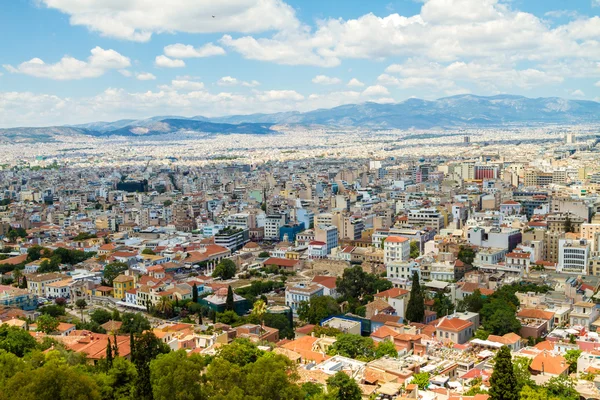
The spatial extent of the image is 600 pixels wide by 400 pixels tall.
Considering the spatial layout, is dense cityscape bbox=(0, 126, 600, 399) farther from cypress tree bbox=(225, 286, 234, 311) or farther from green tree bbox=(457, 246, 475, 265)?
cypress tree bbox=(225, 286, 234, 311)

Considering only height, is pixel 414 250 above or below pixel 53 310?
A: above

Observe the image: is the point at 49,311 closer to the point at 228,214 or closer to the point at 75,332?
the point at 75,332

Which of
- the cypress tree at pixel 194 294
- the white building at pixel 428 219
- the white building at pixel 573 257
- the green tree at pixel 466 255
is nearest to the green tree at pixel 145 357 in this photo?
the cypress tree at pixel 194 294

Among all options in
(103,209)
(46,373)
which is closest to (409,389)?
(46,373)

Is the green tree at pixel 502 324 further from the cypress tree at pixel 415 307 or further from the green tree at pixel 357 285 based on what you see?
the green tree at pixel 357 285

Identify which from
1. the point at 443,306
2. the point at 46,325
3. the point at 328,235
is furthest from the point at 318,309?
the point at 328,235

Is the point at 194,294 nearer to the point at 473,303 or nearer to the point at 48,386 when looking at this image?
the point at 473,303

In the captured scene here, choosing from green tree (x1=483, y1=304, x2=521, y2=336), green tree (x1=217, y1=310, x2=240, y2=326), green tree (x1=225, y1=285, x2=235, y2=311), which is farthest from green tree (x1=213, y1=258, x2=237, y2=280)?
green tree (x1=483, y1=304, x2=521, y2=336)
